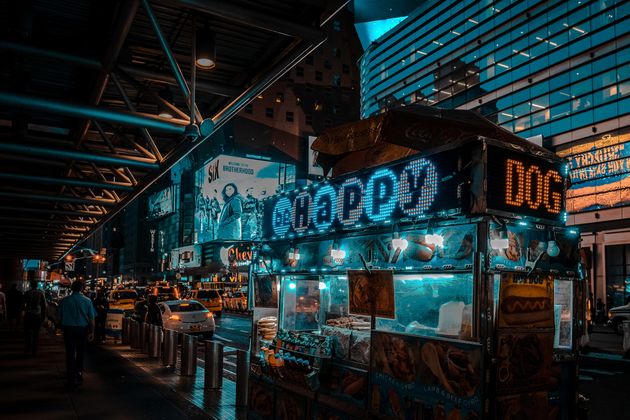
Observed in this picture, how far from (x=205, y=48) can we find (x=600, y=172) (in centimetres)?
3908

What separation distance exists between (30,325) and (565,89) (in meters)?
40.7

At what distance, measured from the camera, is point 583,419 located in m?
6.02

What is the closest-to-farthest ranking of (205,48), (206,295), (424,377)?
1. (424,377)
2. (205,48)
3. (206,295)

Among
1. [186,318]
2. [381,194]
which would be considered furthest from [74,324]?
[186,318]

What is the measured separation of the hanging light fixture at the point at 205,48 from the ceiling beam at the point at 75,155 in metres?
4.44

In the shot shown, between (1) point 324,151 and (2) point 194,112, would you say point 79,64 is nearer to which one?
(2) point 194,112

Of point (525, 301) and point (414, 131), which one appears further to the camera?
point (414, 131)

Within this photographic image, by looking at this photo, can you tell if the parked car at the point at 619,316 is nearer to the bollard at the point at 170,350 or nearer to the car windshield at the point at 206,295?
the bollard at the point at 170,350

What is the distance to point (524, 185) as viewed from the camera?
18.4 feet

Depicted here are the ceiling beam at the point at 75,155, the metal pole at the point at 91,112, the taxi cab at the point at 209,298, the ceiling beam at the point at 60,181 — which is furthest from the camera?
the taxi cab at the point at 209,298

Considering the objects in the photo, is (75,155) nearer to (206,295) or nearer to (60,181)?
(60,181)

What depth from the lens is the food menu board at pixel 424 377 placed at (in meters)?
4.95

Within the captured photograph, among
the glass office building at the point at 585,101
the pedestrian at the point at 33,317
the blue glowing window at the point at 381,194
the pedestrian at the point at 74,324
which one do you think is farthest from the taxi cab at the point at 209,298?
the blue glowing window at the point at 381,194

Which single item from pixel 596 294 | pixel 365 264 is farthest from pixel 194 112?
pixel 596 294
